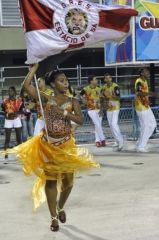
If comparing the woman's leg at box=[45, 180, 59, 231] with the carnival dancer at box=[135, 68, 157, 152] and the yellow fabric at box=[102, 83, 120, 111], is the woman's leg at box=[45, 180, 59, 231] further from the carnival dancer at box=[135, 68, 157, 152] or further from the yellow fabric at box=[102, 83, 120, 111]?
the yellow fabric at box=[102, 83, 120, 111]

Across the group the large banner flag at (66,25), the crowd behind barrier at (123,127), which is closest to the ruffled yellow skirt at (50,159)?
the large banner flag at (66,25)

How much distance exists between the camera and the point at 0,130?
1428 cm

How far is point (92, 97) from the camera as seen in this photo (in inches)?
539

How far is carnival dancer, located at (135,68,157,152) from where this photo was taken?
41.6ft

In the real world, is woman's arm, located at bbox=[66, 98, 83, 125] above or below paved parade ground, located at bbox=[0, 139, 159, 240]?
above


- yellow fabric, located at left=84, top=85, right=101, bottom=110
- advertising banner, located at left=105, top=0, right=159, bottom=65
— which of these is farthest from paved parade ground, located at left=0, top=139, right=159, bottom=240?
advertising banner, located at left=105, top=0, right=159, bottom=65

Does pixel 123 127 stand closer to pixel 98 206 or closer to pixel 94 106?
pixel 94 106

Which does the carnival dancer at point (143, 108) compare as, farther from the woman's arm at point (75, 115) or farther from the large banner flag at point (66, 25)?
the woman's arm at point (75, 115)

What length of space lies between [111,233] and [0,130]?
28.1 feet

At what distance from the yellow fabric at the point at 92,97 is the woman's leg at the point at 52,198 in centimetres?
746

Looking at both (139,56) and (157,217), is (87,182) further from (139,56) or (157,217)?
(139,56)

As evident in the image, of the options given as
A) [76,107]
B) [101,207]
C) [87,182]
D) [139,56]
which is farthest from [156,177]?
[139,56]

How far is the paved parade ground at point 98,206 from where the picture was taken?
20.3 feet

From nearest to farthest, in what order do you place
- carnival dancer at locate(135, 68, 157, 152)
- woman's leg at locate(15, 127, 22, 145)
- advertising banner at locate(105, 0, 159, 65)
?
1. carnival dancer at locate(135, 68, 157, 152)
2. woman's leg at locate(15, 127, 22, 145)
3. advertising banner at locate(105, 0, 159, 65)
